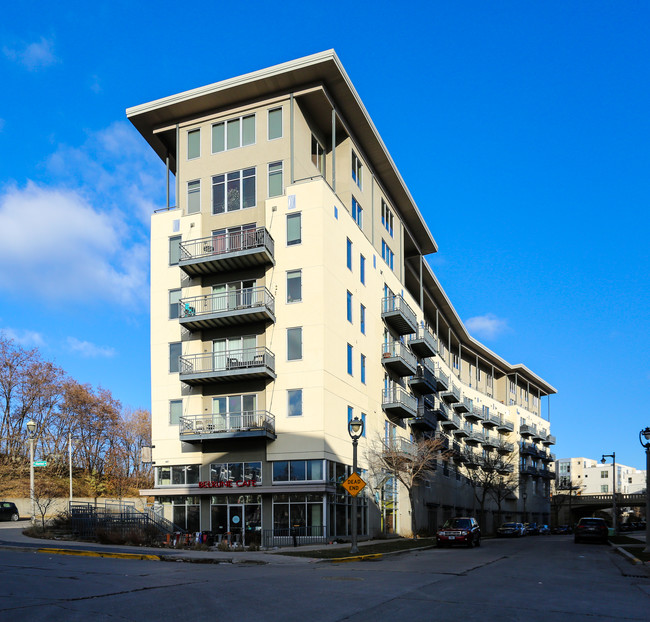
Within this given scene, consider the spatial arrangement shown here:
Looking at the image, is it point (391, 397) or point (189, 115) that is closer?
point (189, 115)

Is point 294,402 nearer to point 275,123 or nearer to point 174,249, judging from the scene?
point 174,249


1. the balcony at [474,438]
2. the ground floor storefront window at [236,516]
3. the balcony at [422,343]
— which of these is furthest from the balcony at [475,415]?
the ground floor storefront window at [236,516]

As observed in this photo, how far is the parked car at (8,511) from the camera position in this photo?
45.9m

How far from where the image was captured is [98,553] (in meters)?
23.3

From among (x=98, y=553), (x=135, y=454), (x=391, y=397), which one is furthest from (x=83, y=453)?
(x=98, y=553)

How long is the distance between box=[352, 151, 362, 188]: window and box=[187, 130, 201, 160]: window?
363 inches

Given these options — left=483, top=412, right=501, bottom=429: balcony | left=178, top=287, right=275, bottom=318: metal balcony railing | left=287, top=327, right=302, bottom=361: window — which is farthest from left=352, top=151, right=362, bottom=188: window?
left=483, top=412, right=501, bottom=429: balcony

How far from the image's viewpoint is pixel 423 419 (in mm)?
53969

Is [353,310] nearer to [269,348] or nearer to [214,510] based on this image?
[269,348]

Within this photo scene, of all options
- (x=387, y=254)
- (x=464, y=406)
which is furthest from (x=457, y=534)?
(x=464, y=406)

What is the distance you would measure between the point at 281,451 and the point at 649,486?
55.2ft

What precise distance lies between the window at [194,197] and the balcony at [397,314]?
14.5 m

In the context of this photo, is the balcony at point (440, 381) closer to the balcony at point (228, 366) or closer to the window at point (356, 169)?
the window at point (356, 169)

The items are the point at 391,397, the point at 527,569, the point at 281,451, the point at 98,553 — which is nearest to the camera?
the point at 527,569
